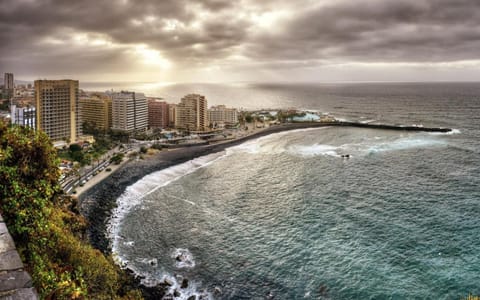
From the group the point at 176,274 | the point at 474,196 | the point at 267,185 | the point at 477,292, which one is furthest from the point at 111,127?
the point at 477,292

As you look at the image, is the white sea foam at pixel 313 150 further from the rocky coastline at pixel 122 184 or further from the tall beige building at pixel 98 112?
the tall beige building at pixel 98 112

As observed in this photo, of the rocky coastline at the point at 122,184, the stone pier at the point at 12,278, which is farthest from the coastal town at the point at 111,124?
the stone pier at the point at 12,278

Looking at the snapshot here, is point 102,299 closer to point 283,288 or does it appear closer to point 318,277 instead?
point 283,288

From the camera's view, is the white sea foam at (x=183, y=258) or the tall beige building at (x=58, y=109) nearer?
the white sea foam at (x=183, y=258)

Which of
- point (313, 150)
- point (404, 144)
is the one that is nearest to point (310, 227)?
point (313, 150)

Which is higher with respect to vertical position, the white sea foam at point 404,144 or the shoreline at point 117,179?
the white sea foam at point 404,144

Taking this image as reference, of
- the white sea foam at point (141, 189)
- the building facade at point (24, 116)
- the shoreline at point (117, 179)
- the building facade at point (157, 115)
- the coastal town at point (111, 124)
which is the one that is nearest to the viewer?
the white sea foam at point (141, 189)

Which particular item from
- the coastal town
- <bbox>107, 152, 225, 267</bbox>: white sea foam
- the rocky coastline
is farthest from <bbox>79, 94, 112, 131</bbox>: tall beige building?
<bbox>107, 152, 225, 267</bbox>: white sea foam
